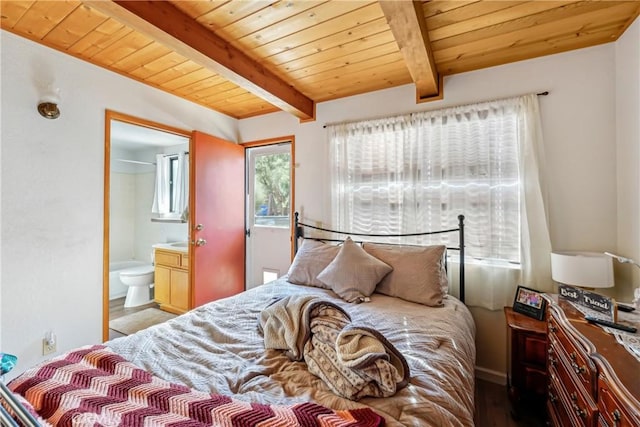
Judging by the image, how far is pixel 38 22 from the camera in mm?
1768

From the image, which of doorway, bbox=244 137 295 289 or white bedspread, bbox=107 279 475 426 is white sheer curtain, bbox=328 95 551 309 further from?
doorway, bbox=244 137 295 289

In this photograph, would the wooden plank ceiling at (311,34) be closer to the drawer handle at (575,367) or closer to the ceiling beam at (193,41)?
the ceiling beam at (193,41)

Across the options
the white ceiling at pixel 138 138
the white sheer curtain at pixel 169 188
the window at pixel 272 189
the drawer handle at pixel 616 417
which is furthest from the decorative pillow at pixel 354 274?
the white sheer curtain at pixel 169 188

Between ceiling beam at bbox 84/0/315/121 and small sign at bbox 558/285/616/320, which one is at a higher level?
ceiling beam at bbox 84/0/315/121

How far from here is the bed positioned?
0.82 meters

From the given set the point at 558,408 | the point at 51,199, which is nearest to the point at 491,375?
the point at 558,408

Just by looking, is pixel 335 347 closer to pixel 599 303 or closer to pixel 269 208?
pixel 599 303

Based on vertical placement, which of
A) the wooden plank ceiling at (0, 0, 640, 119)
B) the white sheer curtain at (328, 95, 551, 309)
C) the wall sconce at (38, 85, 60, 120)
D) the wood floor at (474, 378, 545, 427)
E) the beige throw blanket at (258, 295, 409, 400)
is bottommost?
the wood floor at (474, 378, 545, 427)

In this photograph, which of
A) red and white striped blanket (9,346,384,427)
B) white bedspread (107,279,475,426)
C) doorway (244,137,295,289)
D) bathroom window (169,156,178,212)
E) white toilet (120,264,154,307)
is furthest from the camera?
bathroom window (169,156,178,212)

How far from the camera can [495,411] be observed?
1.83 meters

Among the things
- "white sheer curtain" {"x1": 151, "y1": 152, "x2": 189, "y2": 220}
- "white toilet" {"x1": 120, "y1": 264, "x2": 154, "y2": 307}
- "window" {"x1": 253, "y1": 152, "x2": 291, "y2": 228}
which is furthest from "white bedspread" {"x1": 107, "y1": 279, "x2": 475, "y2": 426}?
"white sheer curtain" {"x1": 151, "y1": 152, "x2": 189, "y2": 220}

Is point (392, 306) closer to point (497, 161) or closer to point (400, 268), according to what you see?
point (400, 268)

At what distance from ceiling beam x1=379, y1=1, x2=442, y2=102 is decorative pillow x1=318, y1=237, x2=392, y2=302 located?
1.36 m

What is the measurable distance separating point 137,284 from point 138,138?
2.00 m
